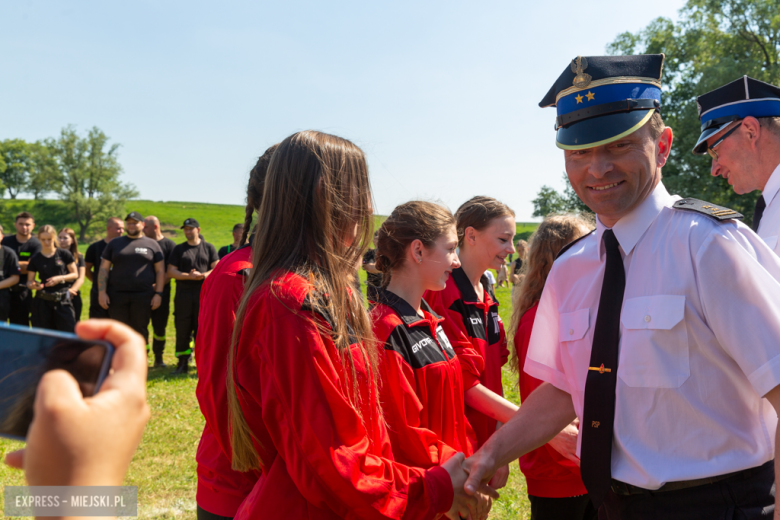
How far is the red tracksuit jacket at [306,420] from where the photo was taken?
158 centimetres

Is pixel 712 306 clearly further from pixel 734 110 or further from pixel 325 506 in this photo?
pixel 734 110

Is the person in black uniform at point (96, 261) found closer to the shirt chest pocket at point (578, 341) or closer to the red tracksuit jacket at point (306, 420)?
the red tracksuit jacket at point (306, 420)

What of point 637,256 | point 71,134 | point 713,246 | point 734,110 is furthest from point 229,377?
point 71,134

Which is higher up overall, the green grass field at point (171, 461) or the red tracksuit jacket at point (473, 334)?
the red tracksuit jacket at point (473, 334)

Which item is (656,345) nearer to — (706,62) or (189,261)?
(189,261)

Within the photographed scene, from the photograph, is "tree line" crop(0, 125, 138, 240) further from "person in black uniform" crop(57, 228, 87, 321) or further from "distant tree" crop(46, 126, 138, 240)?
"person in black uniform" crop(57, 228, 87, 321)

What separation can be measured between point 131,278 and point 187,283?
916 millimetres

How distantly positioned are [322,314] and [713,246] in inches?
50.9

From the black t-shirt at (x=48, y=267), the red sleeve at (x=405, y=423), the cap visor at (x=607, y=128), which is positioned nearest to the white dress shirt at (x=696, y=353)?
the cap visor at (x=607, y=128)

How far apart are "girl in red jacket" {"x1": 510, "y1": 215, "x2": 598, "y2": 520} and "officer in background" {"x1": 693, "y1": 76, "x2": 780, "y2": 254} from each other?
1.09 meters

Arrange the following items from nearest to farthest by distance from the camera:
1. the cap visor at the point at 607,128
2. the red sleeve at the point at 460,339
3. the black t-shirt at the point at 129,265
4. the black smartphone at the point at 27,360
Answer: the black smartphone at the point at 27,360 < the cap visor at the point at 607,128 < the red sleeve at the point at 460,339 < the black t-shirt at the point at 129,265

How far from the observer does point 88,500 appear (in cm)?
78

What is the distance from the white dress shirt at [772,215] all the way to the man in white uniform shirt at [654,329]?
1.23 metres

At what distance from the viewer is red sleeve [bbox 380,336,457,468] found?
211 centimetres
